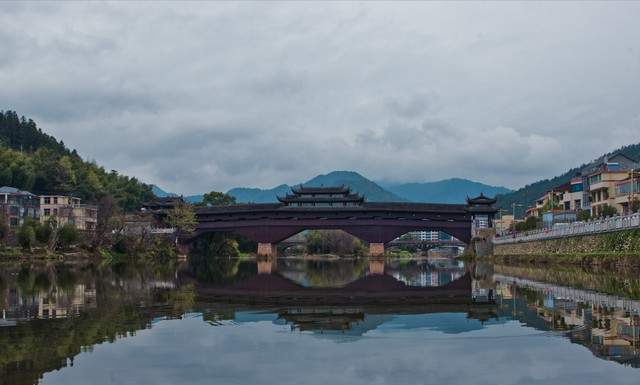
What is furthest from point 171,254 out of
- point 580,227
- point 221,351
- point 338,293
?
point 221,351

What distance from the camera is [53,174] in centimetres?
8275

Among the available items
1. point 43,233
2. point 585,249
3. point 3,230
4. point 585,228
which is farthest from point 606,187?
point 3,230

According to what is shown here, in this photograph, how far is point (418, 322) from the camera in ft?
43.3

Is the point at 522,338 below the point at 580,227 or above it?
below

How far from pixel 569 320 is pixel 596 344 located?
2939 millimetres

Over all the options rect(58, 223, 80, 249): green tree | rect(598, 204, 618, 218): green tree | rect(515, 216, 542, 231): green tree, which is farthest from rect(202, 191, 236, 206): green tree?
rect(598, 204, 618, 218): green tree

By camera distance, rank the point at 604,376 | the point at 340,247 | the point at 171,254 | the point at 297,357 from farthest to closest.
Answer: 1. the point at 340,247
2. the point at 171,254
3. the point at 297,357
4. the point at 604,376

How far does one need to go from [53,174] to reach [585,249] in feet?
212

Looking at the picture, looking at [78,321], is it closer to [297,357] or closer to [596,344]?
[297,357]

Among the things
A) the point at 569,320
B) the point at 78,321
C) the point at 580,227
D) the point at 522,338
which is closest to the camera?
the point at 522,338

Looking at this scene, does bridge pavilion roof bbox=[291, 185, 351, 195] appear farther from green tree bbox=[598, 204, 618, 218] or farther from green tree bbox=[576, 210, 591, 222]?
green tree bbox=[598, 204, 618, 218]

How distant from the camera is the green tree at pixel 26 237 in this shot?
53.9m

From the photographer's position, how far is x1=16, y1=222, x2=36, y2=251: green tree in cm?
5388

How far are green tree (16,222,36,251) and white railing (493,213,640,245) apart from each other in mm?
36187
